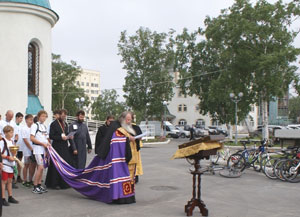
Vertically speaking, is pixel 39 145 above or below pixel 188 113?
below

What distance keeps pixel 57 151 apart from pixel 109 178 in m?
2.31

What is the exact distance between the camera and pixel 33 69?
17.7 metres

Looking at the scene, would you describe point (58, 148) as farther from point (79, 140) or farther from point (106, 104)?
point (106, 104)

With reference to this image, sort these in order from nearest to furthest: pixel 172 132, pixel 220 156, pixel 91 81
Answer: pixel 220 156
pixel 172 132
pixel 91 81

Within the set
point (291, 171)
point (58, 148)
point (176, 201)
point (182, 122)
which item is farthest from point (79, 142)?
point (182, 122)

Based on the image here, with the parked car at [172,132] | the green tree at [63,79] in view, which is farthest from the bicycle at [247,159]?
the green tree at [63,79]

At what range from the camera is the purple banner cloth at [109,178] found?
283 inches

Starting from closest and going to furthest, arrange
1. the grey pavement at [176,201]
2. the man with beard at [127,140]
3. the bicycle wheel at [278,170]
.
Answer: the grey pavement at [176,201] → the man with beard at [127,140] → the bicycle wheel at [278,170]

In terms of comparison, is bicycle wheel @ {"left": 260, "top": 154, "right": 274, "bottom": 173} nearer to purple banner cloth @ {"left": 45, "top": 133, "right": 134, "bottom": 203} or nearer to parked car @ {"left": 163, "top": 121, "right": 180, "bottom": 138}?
purple banner cloth @ {"left": 45, "top": 133, "right": 134, "bottom": 203}

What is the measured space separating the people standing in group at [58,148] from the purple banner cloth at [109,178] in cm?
98

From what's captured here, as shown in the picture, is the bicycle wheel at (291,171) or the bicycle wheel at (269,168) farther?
the bicycle wheel at (269,168)

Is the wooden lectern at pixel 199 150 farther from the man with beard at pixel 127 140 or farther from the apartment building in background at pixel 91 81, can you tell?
the apartment building in background at pixel 91 81

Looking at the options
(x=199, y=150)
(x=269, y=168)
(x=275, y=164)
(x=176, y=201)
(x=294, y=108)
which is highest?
(x=294, y=108)

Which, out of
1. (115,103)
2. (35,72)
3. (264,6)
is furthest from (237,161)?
(115,103)
